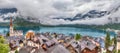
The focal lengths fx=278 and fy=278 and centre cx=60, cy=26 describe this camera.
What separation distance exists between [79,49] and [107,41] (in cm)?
2161

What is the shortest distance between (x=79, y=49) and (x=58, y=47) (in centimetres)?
2361

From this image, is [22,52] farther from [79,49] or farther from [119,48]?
[119,48]

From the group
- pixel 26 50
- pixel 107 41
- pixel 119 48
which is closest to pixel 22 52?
pixel 26 50

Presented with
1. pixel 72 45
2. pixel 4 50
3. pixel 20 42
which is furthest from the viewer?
pixel 20 42

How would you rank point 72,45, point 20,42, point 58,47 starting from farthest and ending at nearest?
point 20,42
point 72,45
point 58,47

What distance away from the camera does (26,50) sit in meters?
78.8

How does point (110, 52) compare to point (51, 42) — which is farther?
point (51, 42)

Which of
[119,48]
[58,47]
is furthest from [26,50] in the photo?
[119,48]

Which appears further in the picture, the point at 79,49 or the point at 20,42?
the point at 20,42

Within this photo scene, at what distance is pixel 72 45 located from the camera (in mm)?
92188

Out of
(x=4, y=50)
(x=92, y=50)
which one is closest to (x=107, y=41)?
(x=92, y=50)

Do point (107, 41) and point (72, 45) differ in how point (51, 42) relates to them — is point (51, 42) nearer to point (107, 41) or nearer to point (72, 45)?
point (72, 45)

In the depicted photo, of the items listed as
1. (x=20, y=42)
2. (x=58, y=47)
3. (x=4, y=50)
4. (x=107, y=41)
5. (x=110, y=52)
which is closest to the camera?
(x=4, y=50)

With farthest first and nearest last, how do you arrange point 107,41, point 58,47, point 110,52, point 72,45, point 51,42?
1. point 107,41
2. point 51,42
3. point 72,45
4. point 110,52
5. point 58,47
